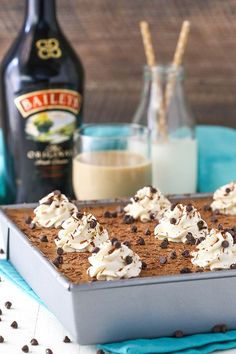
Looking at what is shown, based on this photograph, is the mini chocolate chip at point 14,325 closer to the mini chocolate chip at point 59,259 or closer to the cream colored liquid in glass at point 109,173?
the mini chocolate chip at point 59,259

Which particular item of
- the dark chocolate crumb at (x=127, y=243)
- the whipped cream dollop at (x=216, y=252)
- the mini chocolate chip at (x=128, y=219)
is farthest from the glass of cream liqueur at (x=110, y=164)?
the whipped cream dollop at (x=216, y=252)

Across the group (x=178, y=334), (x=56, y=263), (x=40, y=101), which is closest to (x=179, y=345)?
(x=178, y=334)

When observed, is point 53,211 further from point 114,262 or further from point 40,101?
point 40,101

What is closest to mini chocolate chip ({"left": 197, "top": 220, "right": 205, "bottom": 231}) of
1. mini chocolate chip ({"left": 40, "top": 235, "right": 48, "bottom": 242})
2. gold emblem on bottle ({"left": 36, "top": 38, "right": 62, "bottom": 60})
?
mini chocolate chip ({"left": 40, "top": 235, "right": 48, "bottom": 242})

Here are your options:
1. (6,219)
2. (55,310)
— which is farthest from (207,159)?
(55,310)

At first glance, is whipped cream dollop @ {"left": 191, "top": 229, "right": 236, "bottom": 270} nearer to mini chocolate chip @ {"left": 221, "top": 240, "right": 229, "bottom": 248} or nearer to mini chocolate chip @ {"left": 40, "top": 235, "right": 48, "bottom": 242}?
mini chocolate chip @ {"left": 221, "top": 240, "right": 229, "bottom": 248}

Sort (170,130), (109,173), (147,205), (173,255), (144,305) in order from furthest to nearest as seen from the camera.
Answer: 1. (170,130)
2. (109,173)
3. (147,205)
4. (173,255)
5. (144,305)
